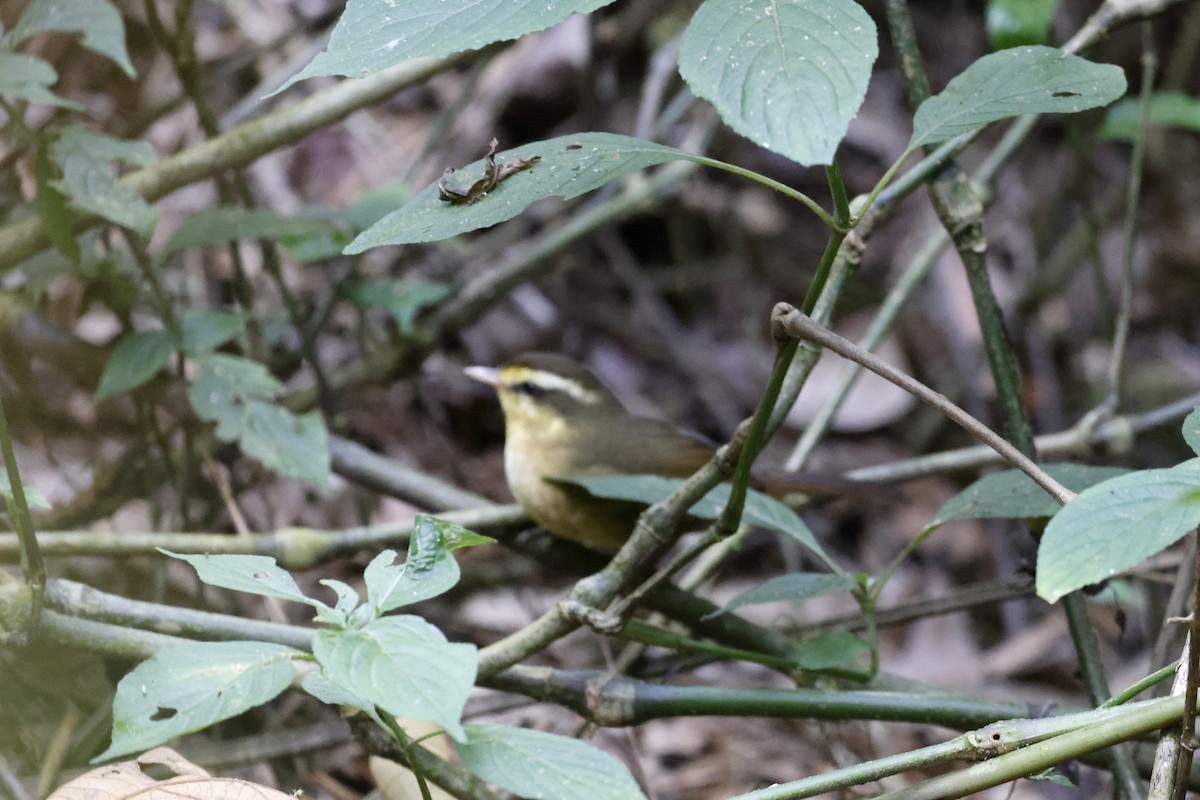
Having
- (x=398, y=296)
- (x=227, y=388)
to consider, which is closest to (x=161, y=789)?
(x=227, y=388)

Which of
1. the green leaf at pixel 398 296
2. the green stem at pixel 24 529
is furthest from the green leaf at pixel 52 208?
the green stem at pixel 24 529

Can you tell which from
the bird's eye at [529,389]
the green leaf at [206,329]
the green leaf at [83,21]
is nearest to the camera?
the green leaf at [83,21]

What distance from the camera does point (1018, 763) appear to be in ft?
4.24

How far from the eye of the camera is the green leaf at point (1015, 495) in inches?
70.3

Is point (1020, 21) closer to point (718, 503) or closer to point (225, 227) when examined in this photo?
point (718, 503)

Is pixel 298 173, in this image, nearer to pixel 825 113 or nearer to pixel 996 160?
pixel 996 160

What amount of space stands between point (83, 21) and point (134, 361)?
0.78 metres

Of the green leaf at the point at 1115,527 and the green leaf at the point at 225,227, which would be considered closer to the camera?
the green leaf at the point at 1115,527

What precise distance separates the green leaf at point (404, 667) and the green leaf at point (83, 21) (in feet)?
5.34

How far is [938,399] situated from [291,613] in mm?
2555

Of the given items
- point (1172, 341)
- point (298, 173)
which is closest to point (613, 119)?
point (298, 173)

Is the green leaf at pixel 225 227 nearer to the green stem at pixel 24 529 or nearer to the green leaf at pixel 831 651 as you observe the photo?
the green stem at pixel 24 529

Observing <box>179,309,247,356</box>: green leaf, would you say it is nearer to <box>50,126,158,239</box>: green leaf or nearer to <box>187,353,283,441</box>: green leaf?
<box>187,353,283,441</box>: green leaf

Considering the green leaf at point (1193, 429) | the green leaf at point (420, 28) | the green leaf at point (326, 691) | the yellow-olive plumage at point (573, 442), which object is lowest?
the yellow-olive plumage at point (573, 442)
